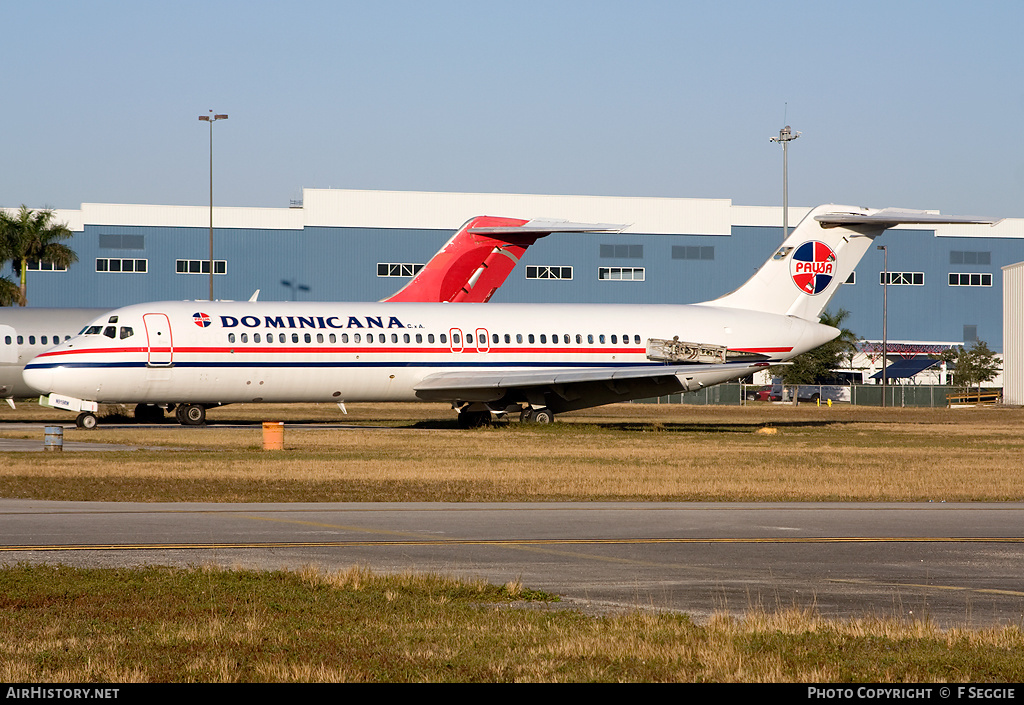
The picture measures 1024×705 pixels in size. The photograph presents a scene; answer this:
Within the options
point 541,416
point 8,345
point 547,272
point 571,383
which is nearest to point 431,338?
point 541,416

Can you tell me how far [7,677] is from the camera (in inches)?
307

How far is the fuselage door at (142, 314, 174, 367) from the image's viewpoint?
122ft

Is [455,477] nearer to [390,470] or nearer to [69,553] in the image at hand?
[390,470]

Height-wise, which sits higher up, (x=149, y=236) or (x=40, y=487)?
(x=149, y=236)

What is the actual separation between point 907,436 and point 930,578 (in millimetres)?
28239

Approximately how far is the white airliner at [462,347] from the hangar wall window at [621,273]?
183 ft

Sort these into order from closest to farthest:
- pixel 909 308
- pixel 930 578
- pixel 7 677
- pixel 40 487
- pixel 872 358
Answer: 1. pixel 7 677
2. pixel 930 578
3. pixel 40 487
4. pixel 872 358
5. pixel 909 308

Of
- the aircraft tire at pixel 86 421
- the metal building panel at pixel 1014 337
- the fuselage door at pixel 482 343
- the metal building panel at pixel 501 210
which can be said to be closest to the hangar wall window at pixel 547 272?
the metal building panel at pixel 501 210

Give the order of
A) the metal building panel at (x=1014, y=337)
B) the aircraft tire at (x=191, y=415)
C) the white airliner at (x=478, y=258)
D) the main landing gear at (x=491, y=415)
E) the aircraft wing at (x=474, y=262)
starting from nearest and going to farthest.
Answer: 1. the aircraft tire at (x=191, y=415)
2. the main landing gear at (x=491, y=415)
3. the white airliner at (x=478, y=258)
4. the aircraft wing at (x=474, y=262)
5. the metal building panel at (x=1014, y=337)

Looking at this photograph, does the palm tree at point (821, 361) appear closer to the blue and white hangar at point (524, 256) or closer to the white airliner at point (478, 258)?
the blue and white hangar at point (524, 256)

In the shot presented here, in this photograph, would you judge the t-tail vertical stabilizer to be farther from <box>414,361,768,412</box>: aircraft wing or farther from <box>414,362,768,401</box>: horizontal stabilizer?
<box>414,362,768,401</box>: horizontal stabilizer

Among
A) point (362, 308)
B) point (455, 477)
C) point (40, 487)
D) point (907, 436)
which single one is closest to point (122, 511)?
point (40, 487)

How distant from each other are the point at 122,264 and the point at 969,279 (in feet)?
237

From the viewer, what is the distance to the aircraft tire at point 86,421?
3778 centimetres
